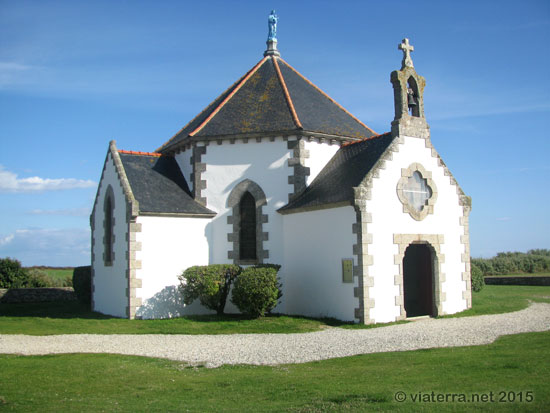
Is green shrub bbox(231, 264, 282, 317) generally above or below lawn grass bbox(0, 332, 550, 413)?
above

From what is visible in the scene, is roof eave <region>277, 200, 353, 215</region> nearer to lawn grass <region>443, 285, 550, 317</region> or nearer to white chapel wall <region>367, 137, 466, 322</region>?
white chapel wall <region>367, 137, 466, 322</region>

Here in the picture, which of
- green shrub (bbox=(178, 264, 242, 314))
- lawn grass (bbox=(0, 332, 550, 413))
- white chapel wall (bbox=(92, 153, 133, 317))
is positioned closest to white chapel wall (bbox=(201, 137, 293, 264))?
green shrub (bbox=(178, 264, 242, 314))

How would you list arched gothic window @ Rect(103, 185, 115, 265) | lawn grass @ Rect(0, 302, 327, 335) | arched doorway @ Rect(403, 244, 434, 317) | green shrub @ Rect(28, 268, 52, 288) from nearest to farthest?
lawn grass @ Rect(0, 302, 327, 335), arched doorway @ Rect(403, 244, 434, 317), arched gothic window @ Rect(103, 185, 115, 265), green shrub @ Rect(28, 268, 52, 288)

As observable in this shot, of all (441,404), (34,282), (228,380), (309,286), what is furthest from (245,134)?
(34,282)

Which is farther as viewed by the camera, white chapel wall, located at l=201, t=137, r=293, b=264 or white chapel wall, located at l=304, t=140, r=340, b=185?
white chapel wall, located at l=304, t=140, r=340, b=185

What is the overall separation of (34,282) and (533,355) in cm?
2720

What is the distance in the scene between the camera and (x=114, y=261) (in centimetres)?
2044

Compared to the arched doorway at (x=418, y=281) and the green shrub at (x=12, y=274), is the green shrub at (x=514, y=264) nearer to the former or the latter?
the arched doorway at (x=418, y=281)

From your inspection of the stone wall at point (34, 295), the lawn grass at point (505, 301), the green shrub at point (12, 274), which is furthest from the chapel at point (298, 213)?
the green shrub at point (12, 274)

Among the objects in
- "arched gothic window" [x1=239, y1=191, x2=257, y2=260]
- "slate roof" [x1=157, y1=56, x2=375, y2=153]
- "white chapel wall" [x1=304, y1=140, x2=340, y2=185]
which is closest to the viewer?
"white chapel wall" [x1=304, y1=140, x2=340, y2=185]

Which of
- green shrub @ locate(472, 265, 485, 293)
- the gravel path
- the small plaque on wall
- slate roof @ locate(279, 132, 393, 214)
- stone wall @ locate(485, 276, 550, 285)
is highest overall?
slate roof @ locate(279, 132, 393, 214)

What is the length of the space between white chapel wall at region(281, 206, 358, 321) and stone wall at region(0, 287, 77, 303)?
49.5 ft

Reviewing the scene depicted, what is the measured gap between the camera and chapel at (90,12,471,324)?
17406 millimetres

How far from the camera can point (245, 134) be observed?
67.0 ft
